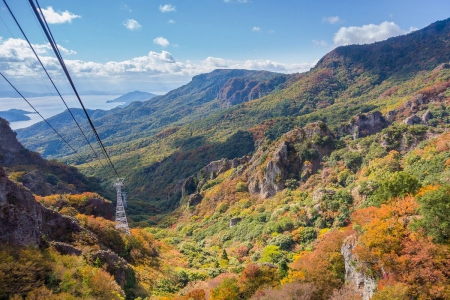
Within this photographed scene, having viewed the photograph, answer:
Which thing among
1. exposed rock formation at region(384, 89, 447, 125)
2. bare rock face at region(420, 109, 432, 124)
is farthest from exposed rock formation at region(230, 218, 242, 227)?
exposed rock formation at region(384, 89, 447, 125)

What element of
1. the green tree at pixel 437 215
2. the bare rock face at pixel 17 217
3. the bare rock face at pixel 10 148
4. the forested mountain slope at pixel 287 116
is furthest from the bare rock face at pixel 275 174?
the bare rock face at pixel 10 148

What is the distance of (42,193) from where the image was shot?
2152 inches

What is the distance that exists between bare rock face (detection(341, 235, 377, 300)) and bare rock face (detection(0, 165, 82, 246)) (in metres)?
23.3

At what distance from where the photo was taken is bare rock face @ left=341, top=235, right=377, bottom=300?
16234 mm

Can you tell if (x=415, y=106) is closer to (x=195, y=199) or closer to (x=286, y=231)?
(x=195, y=199)

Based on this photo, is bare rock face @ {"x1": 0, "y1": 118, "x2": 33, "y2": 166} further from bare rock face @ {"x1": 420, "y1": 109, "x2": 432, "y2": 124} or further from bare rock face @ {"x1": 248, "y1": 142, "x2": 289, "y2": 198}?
bare rock face @ {"x1": 420, "y1": 109, "x2": 432, "y2": 124}

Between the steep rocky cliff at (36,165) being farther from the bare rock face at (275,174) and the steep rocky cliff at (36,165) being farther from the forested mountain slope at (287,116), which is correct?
the bare rock face at (275,174)

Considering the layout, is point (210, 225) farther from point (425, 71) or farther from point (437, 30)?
point (437, 30)

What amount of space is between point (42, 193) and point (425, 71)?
623 feet

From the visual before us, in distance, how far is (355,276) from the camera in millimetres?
17875

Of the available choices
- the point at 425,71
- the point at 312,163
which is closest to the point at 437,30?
the point at 425,71

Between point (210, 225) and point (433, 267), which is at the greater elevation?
point (433, 267)

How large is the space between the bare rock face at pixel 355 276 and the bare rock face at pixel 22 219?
23281mm

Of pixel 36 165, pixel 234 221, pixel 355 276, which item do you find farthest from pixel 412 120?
pixel 36 165
